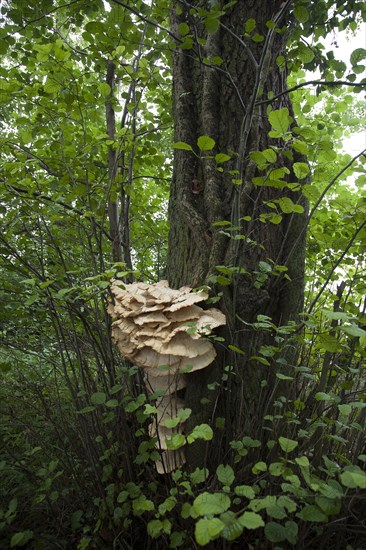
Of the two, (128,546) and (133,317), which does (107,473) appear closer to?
(128,546)

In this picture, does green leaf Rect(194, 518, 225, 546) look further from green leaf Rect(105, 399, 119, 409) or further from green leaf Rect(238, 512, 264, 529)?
green leaf Rect(105, 399, 119, 409)

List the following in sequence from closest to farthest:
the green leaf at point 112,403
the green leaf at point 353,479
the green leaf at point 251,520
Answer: the green leaf at point 353,479
the green leaf at point 251,520
the green leaf at point 112,403

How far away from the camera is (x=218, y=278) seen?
4.82 ft

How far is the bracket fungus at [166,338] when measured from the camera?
5.04 ft

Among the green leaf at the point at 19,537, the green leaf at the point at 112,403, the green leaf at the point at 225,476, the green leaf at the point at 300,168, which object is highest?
the green leaf at the point at 300,168

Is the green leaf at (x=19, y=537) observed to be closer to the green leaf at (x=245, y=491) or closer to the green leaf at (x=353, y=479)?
the green leaf at (x=245, y=491)

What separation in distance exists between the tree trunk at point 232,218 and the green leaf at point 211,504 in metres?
0.58

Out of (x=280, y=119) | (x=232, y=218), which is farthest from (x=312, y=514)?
(x=280, y=119)

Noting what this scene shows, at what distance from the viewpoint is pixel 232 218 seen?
5.55 feet

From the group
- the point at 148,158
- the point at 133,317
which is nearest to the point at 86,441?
the point at 133,317

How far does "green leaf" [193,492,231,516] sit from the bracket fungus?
574 mm

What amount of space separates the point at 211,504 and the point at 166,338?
0.70m

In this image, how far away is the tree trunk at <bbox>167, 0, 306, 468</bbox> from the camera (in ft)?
5.47

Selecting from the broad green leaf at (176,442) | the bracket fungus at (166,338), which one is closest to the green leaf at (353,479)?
the broad green leaf at (176,442)
